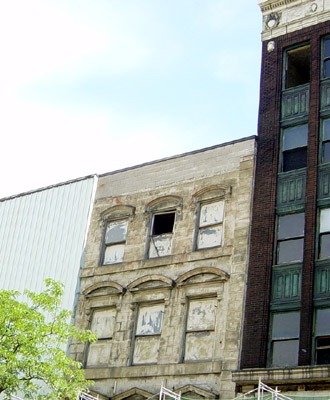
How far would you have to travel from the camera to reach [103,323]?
2744 cm

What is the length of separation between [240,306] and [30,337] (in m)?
6.71

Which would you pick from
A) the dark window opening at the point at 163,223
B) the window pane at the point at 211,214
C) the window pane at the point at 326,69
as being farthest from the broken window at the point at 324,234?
the dark window opening at the point at 163,223

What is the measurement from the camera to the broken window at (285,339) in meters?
22.9

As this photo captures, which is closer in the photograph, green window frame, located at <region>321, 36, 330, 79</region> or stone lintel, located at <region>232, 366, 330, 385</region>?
stone lintel, located at <region>232, 366, 330, 385</region>

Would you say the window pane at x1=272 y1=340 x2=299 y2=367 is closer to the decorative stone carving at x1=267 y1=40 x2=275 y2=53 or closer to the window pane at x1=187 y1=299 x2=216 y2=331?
the window pane at x1=187 y1=299 x2=216 y2=331

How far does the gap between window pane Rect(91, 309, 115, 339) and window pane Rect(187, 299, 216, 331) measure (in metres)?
3.33

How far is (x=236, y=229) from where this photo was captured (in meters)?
25.6

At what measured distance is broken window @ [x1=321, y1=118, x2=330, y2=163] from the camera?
82.9ft

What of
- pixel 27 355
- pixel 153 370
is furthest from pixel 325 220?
pixel 27 355

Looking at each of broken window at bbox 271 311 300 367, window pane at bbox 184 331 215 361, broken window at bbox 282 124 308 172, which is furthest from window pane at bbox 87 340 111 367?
broken window at bbox 282 124 308 172

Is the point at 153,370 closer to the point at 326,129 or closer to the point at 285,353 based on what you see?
the point at 285,353

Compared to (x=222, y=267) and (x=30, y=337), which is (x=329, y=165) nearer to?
(x=222, y=267)

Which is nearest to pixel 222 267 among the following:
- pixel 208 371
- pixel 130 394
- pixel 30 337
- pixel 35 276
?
pixel 208 371

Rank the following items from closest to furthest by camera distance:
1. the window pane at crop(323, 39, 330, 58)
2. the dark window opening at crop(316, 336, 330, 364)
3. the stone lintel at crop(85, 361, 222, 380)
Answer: the dark window opening at crop(316, 336, 330, 364) → the stone lintel at crop(85, 361, 222, 380) → the window pane at crop(323, 39, 330, 58)
